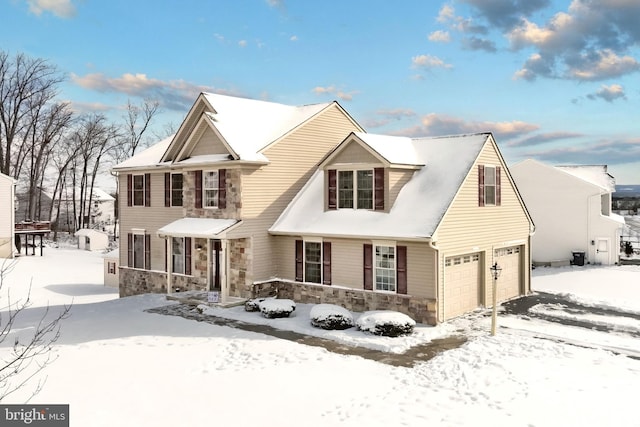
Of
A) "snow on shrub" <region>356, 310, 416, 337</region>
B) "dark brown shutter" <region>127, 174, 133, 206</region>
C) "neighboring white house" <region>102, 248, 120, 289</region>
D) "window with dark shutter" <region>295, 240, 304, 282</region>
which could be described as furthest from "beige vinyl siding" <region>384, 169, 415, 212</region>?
"neighboring white house" <region>102, 248, 120, 289</region>

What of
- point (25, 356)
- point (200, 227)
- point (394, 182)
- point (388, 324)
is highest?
point (394, 182)

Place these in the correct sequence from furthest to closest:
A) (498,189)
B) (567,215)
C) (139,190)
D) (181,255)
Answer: (567,215), (139,190), (181,255), (498,189)

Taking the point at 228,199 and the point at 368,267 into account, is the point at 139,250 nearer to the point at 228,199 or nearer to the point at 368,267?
the point at 228,199

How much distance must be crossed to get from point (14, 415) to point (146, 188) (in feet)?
63.0

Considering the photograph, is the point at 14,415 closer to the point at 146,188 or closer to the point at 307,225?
the point at 307,225

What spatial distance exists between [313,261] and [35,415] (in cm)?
1295

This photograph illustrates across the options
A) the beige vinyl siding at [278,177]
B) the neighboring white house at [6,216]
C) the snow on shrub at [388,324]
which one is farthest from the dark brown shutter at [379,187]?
the neighboring white house at [6,216]

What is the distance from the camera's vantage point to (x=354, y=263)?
20.8 metres

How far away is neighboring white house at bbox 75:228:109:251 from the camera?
2103 inches

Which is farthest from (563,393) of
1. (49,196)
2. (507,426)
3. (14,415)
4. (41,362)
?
(49,196)

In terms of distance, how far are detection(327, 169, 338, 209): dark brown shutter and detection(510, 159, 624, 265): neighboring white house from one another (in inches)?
800

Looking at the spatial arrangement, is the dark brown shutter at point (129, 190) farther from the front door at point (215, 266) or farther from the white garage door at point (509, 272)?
the white garage door at point (509, 272)

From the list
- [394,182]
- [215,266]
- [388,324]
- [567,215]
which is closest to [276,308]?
[388,324]

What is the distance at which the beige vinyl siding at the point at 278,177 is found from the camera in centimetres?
2275
